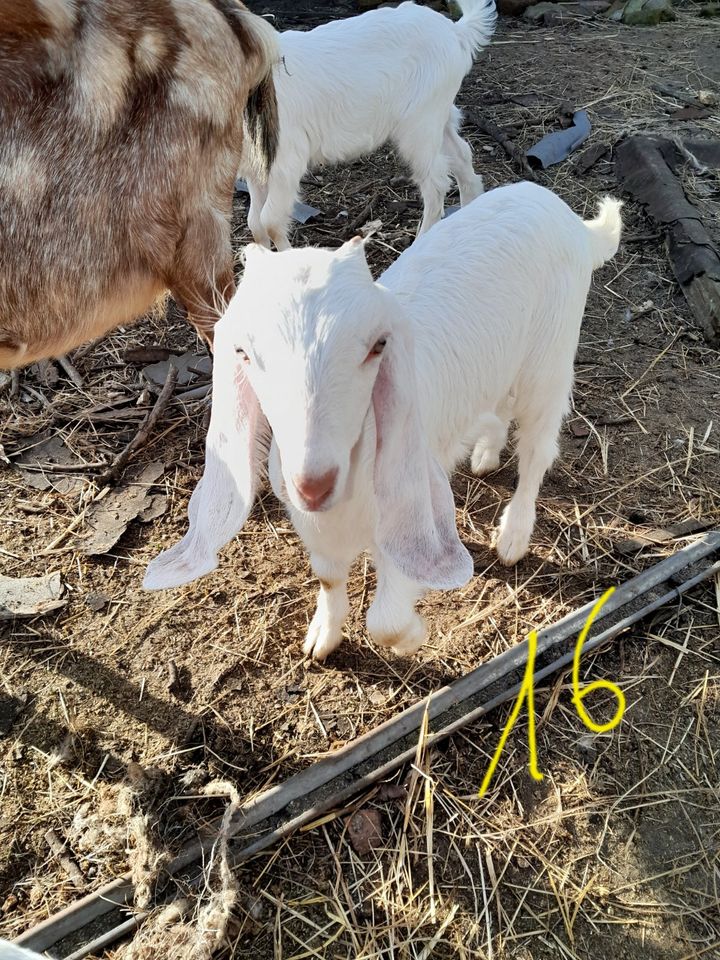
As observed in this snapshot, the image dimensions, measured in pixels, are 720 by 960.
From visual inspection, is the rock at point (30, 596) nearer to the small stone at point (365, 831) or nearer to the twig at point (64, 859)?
the twig at point (64, 859)

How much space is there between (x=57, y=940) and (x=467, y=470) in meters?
2.14

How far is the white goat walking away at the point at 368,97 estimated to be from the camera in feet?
12.9

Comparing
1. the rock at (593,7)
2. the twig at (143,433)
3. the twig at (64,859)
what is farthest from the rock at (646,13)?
the twig at (64,859)

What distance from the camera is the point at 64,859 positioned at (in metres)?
1.99

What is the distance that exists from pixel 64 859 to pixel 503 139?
516 cm

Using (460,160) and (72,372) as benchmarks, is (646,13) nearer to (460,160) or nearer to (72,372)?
(460,160)

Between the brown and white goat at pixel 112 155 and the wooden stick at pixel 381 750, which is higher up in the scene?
the brown and white goat at pixel 112 155

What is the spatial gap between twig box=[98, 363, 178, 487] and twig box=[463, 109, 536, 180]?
2952 millimetres

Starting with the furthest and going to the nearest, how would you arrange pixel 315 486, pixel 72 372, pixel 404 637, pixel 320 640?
pixel 72 372
pixel 320 640
pixel 404 637
pixel 315 486

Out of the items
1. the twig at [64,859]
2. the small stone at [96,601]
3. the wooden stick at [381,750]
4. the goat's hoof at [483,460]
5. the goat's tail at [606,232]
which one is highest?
the goat's tail at [606,232]

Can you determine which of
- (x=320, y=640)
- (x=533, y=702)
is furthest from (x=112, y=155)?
(x=533, y=702)

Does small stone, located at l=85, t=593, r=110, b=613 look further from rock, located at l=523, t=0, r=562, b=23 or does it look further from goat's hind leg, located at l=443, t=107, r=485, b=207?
rock, located at l=523, t=0, r=562, b=23

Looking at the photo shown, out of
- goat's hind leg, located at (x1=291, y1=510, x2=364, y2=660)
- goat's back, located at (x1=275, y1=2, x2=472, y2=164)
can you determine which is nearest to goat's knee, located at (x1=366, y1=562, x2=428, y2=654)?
→ goat's hind leg, located at (x1=291, y1=510, x2=364, y2=660)

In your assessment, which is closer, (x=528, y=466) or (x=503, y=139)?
(x=528, y=466)
